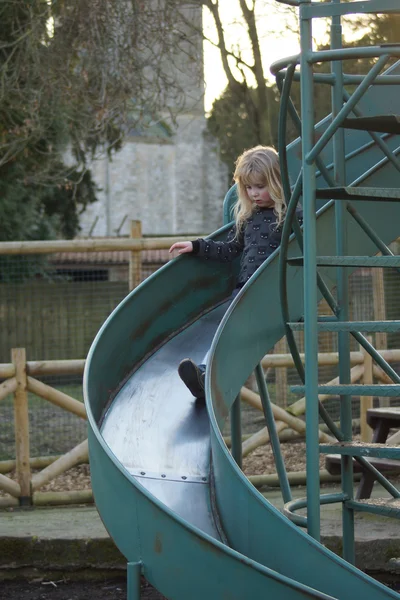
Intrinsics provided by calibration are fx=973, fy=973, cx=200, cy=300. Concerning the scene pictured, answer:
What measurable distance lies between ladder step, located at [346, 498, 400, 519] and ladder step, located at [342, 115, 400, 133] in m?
1.52

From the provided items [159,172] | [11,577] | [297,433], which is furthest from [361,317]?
[159,172]

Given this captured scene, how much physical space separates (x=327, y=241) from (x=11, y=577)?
108 inches

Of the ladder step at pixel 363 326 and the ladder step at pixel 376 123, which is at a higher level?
the ladder step at pixel 376 123

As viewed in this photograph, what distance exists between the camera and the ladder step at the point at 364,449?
3.84 m

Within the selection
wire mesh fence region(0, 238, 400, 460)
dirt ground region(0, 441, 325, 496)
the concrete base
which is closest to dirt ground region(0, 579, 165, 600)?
the concrete base

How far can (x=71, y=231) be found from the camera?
27.2 metres

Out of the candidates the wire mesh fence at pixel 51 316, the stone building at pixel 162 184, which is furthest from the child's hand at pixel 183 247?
the stone building at pixel 162 184

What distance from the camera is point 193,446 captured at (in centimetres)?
417

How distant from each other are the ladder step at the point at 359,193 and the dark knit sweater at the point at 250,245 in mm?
1158

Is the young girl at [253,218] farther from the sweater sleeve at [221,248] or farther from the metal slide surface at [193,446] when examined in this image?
the metal slide surface at [193,446]

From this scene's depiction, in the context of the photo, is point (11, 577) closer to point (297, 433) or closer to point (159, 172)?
point (297, 433)

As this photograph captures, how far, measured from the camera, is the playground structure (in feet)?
10.9

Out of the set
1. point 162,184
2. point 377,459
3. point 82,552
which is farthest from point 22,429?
point 162,184

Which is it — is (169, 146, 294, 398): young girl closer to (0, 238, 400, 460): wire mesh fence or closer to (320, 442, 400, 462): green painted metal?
(320, 442, 400, 462): green painted metal
